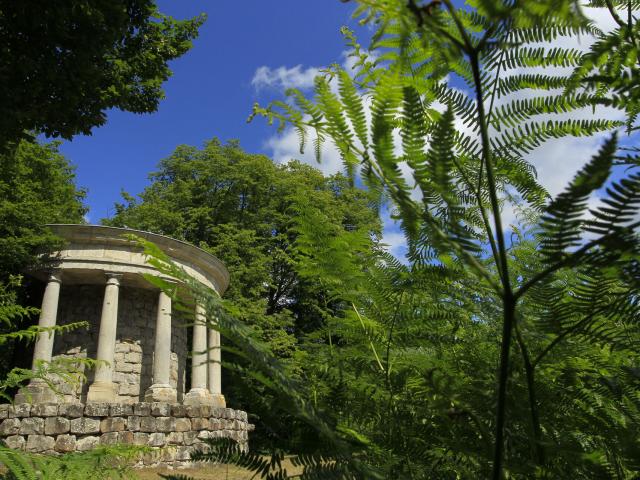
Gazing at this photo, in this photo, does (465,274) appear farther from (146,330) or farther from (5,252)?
(146,330)

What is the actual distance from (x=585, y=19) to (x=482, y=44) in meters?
0.12

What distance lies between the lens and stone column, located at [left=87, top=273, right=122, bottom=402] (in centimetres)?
1469

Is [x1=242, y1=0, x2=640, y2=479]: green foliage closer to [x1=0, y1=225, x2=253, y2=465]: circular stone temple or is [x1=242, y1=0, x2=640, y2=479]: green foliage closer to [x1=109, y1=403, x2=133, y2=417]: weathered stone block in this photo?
[x1=0, y1=225, x2=253, y2=465]: circular stone temple

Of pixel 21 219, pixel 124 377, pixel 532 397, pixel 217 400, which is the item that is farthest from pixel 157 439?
pixel 532 397

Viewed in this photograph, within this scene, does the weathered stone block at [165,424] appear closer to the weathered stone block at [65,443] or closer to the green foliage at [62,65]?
the weathered stone block at [65,443]

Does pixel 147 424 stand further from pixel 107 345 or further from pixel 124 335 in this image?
pixel 124 335

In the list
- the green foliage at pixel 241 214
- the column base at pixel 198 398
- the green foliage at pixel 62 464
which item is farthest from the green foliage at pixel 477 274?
the green foliage at pixel 241 214

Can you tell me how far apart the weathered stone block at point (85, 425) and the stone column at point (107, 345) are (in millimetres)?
1006

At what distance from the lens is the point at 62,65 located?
8523 millimetres

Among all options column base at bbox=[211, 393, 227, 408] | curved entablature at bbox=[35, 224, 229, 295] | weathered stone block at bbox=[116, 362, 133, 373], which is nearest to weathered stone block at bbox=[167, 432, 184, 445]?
column base at bbox=[211, 393, 227, 408]

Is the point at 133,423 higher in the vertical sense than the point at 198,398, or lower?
lower

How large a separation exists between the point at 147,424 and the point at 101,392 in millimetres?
1684

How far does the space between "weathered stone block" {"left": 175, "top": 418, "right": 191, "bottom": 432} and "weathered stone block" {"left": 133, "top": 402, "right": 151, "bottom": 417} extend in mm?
845

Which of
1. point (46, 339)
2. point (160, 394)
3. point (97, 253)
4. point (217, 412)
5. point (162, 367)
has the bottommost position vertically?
point (217, 412)
